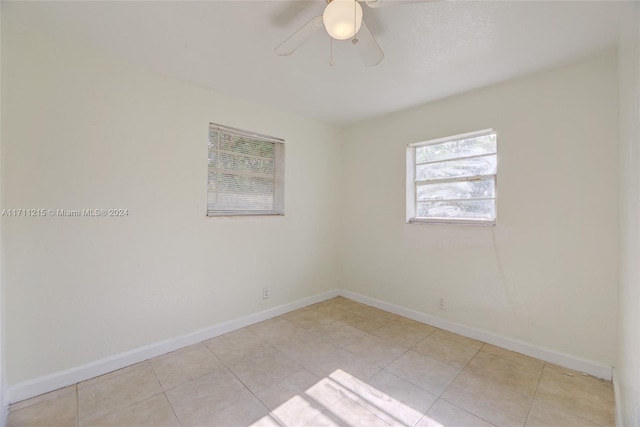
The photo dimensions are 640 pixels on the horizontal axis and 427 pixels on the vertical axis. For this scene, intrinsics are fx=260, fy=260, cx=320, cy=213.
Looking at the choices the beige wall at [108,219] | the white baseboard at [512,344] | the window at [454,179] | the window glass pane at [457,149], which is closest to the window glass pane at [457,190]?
the window at [454,179]

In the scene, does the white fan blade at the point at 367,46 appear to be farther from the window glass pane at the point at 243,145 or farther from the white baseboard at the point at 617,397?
the white baseboard at the point at 617,397

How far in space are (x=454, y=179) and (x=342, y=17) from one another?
2138mm

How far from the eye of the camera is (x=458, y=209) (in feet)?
9.11

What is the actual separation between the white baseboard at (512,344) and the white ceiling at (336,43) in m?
2.37

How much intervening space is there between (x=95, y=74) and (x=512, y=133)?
351 cm

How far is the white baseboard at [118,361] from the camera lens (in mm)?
1750

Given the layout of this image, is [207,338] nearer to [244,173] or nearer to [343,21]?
[244,173]

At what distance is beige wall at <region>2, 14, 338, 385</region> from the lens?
1750 mm

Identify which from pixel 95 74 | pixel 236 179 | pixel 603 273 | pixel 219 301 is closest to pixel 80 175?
pixel 95 74

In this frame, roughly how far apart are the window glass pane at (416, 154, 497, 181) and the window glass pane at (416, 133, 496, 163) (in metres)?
0.07

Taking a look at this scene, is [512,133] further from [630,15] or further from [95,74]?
[95,74]

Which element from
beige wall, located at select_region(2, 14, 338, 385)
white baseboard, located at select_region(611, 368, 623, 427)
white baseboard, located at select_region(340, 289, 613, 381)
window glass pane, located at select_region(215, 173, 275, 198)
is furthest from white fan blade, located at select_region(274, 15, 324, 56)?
white baseboard, located at select_region(340, 289, 613, 381)

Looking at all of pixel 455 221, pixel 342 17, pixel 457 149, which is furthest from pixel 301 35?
pixel 455 221

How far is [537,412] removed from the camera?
1.64 m
